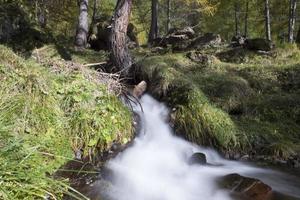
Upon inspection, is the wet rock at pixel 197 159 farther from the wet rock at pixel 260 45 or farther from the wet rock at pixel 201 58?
the wet rock at pixel 260 45

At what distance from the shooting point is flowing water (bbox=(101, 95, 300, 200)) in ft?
17.7

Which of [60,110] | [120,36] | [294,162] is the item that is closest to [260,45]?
[120,36]

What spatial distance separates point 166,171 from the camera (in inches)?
242

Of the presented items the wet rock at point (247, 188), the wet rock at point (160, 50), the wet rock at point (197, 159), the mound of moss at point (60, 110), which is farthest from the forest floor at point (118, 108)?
the wet rock at point (160, 50)

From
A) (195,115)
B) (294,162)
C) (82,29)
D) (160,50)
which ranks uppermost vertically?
(82,29)

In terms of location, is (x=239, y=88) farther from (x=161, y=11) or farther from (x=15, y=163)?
(x=161, y=11)

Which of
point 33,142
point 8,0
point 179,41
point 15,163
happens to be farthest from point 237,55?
point 15,163

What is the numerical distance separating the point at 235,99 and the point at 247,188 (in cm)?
376

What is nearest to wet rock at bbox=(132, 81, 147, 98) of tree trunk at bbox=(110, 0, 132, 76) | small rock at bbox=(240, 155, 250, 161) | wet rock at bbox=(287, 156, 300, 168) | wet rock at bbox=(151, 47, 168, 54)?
tree trunk at bbox=(110, 0, 132, 76)

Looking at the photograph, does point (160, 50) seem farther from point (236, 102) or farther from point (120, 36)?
point (236, 102)

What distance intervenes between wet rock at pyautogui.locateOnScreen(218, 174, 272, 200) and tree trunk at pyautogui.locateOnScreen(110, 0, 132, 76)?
4.87 metres

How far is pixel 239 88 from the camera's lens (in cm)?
927

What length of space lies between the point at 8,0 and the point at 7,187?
9292mm

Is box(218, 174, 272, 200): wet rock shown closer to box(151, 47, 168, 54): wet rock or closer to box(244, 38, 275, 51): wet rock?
box(244, 38, 275, 51): wet rock
